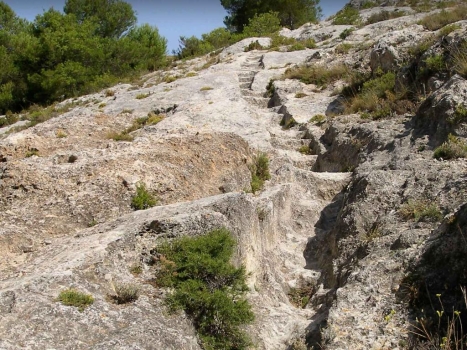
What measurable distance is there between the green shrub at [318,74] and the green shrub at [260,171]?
754 cm

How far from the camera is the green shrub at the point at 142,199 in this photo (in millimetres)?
9852

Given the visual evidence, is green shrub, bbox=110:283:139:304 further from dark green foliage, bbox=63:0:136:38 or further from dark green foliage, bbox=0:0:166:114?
dark green foliage, bbox=63:0:136:38

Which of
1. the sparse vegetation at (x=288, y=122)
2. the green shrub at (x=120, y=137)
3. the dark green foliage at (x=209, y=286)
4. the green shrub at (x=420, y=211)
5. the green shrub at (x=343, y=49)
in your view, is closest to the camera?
the dark green foliage at (x=209, y=286)

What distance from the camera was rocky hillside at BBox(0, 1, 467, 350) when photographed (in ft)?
19.4

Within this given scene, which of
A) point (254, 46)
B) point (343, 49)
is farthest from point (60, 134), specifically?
point (254, 46)

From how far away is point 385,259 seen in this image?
697cm

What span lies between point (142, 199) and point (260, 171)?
3.52 m

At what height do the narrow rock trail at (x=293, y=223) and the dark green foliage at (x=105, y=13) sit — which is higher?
the dark green foliage at (x=105, y=13)

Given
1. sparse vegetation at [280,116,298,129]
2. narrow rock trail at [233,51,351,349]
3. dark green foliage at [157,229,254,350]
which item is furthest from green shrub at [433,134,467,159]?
sparse vegetation at [280,116,298,129]

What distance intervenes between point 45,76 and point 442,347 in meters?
26.8

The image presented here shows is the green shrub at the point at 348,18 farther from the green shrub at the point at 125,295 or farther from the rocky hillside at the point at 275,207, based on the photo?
the green shrub at the point at 125,295

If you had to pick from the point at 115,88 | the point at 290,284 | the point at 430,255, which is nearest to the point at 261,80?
the point at 115,88

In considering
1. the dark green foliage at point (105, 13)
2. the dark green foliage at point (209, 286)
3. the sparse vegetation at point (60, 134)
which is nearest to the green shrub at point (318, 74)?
the sparse vegetation at point (60, 134)

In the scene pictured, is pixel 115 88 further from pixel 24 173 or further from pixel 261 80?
pixel 24 173
